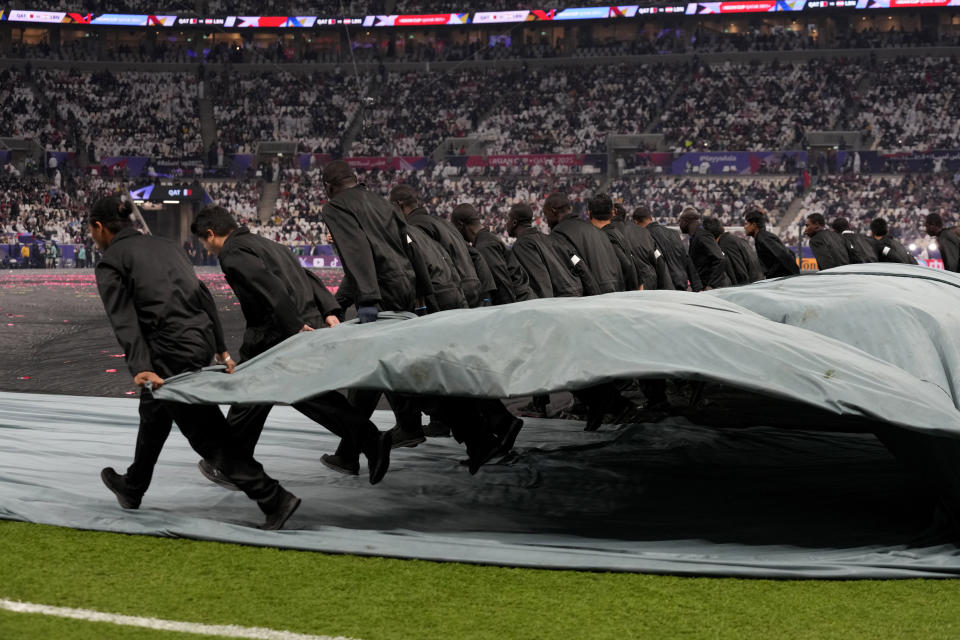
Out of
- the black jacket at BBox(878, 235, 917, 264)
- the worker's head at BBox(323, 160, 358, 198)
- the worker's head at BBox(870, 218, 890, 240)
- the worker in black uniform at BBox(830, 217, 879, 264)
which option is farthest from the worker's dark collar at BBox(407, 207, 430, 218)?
the black jacket at BBox(878, 235, 917, 264)

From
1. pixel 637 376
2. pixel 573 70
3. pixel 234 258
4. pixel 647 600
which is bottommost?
pixel 647 600

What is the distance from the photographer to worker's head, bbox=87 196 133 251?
5117 mm

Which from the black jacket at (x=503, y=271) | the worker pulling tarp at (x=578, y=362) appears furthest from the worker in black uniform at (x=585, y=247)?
the worker pulling tarp at (x=578, y=362)

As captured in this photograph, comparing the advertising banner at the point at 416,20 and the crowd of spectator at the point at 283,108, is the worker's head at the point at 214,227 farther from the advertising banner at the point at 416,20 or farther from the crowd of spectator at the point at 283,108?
the advertising banner at the point at 416,20

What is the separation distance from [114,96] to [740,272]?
44378 mm

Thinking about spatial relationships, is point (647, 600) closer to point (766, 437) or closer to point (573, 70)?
point (766, 437)

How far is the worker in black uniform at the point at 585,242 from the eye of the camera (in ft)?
30.4

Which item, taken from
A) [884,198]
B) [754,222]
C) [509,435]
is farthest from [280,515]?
[884,198]

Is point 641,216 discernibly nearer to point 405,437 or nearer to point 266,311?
point 405,437

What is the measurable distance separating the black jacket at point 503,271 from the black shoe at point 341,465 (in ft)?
9.25

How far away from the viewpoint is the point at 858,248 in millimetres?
14562

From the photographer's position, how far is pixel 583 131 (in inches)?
1836

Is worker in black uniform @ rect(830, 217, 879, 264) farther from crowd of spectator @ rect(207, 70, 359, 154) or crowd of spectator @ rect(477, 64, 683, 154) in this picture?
crowd of spectator @ rect(207, 70, 359, 154)

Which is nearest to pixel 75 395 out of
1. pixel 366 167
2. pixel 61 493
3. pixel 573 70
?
pixel 61 493
